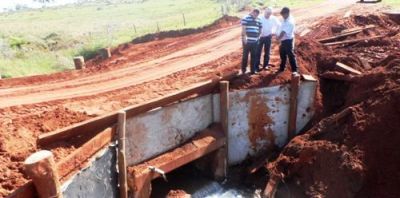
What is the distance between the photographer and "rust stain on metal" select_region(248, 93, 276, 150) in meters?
11.2

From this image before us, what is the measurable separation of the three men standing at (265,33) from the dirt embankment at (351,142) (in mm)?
1589

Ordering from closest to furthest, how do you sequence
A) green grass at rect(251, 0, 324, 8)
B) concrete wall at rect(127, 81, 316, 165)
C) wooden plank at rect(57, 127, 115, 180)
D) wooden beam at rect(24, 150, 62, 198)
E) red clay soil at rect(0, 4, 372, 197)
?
wooden beam at rect(24, 150, 62, 198) → wooden plank at rect(57, 127, 115, 180) → red clay soil at rect(0, 4, 372, 197) → concrete wall at rect(127, 81, 316, 165) → green grass at rect(251, 0, 324, 8)

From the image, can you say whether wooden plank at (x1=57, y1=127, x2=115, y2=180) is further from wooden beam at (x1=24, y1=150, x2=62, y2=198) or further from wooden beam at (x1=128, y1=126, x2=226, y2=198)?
wooden beam at (x1=128, y1=126, x2=226, y2=198)

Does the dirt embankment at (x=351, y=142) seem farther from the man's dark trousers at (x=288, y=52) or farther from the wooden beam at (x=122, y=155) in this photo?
the wooden beam at (x=122, y=155)

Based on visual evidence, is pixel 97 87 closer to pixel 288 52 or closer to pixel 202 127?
pixel 202 127

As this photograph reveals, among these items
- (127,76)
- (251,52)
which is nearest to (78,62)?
(127,76)

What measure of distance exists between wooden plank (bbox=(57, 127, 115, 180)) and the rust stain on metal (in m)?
4.28

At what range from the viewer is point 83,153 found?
7.36 m

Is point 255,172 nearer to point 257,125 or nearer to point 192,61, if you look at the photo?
point 257,125

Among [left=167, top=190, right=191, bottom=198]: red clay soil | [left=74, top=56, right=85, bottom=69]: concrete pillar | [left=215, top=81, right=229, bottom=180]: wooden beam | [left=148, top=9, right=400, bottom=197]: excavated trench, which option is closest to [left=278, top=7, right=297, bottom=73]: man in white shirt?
[left=148, top=9, right=400, bottom=197]: excavated trench

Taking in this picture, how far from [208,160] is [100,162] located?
379 cm

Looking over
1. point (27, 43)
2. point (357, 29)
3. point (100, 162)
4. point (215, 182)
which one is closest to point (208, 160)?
point (215, 182)

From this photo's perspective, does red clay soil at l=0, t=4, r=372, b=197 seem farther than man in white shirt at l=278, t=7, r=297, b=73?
No

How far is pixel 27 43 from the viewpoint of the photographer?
74.4 feet
